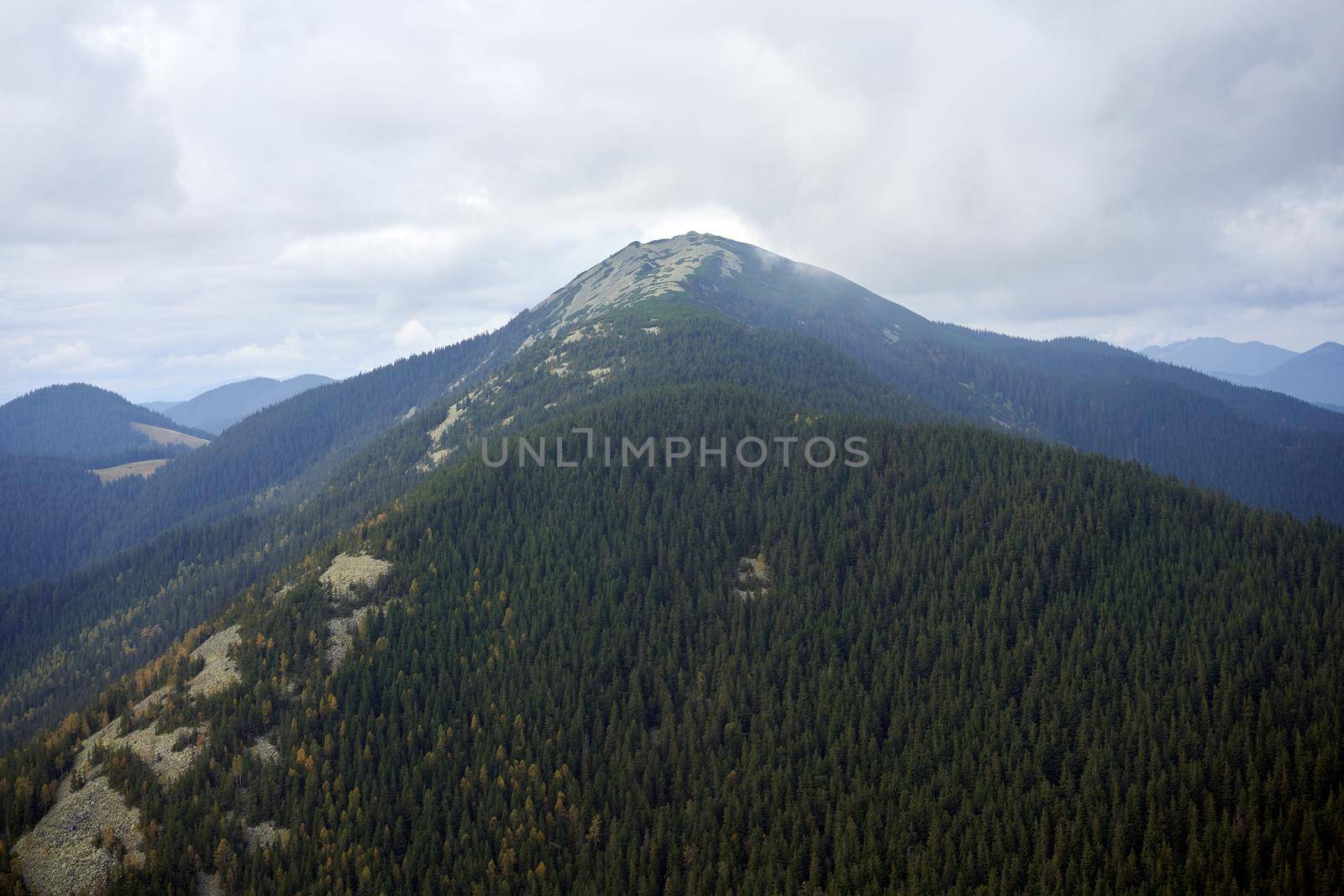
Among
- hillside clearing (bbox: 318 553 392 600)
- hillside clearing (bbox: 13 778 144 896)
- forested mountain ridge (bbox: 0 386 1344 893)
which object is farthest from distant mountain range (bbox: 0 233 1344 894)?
hillside clearing (bbox: 318 553 392 600)

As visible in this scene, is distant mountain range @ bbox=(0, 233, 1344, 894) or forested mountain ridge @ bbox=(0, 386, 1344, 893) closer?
forested mountain ridge @ bbox=(0, 386, 1344, 893)

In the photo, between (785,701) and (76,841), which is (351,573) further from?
(785,701)

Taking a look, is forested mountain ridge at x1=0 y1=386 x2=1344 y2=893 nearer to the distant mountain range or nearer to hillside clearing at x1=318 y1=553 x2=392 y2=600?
the distant mountain range

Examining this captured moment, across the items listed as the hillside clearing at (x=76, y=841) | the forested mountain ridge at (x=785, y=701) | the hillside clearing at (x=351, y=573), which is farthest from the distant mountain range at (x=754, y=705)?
the hillside clearing at (x=351, y=573)

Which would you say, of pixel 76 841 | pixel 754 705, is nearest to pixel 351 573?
pixel 76 841

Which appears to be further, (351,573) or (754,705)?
(351,573)

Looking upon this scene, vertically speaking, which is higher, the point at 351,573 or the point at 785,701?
the point at 351,573

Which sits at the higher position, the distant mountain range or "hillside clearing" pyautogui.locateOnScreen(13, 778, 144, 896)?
the distant mountain range

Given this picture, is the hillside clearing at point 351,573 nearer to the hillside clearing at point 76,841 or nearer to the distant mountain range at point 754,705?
the distant mountain range at point 754,705

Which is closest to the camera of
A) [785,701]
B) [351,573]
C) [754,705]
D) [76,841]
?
[76,841]

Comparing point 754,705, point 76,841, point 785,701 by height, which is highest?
point 785,701
